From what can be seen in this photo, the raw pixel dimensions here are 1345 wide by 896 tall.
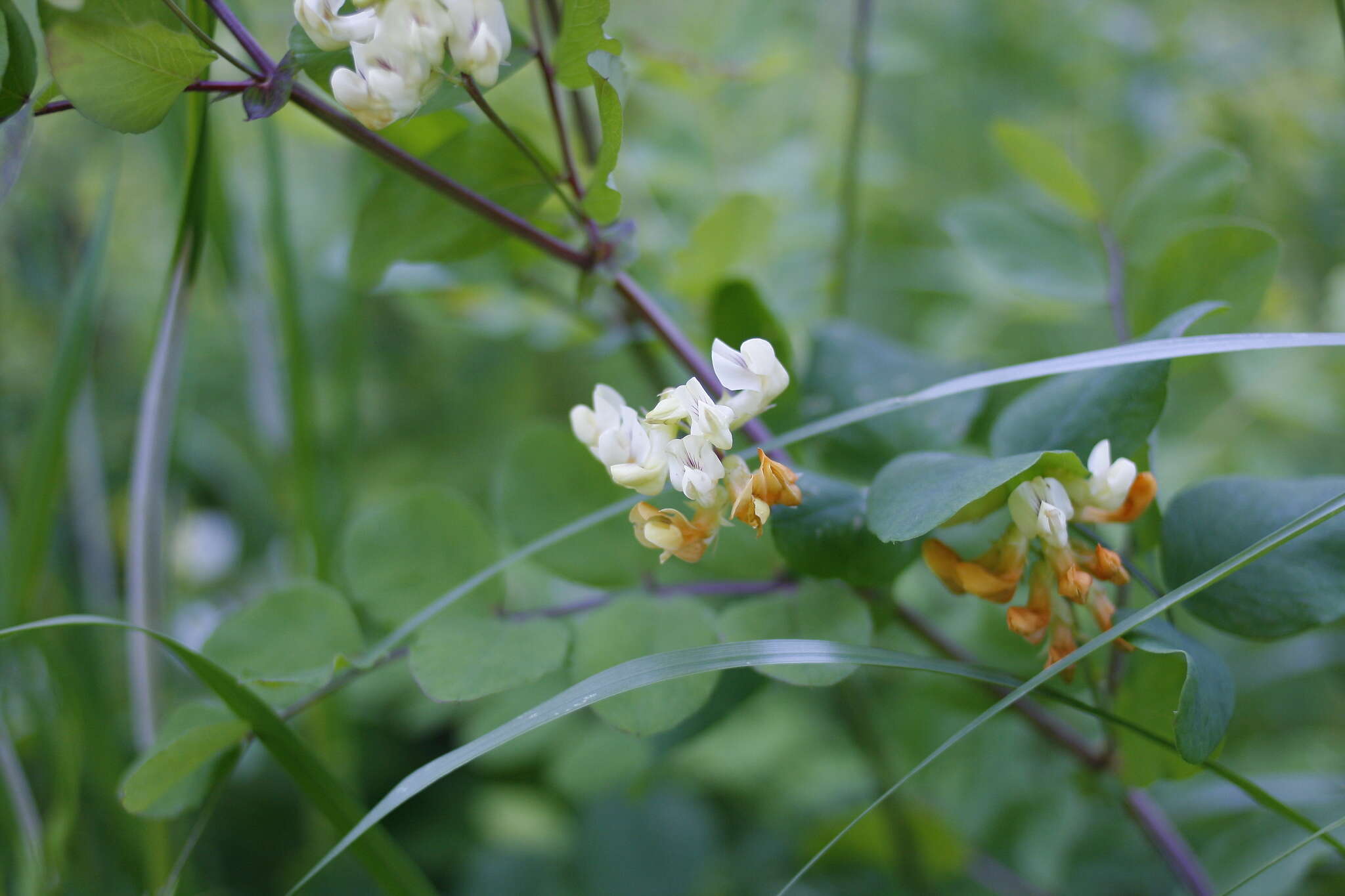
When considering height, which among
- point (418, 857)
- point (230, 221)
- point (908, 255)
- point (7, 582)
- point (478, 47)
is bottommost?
point (418, 857)

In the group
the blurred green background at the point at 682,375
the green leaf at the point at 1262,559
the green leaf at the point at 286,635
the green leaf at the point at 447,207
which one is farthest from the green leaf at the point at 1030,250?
the green leaf at the point at 286,635

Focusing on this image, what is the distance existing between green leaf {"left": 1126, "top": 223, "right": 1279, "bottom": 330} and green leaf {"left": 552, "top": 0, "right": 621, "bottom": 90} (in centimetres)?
27

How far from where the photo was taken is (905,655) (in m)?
0.30

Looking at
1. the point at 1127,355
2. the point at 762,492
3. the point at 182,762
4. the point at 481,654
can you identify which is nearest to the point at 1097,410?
the point at 1127,355

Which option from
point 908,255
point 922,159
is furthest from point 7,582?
point 922,159

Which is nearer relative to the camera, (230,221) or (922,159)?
(230,221)

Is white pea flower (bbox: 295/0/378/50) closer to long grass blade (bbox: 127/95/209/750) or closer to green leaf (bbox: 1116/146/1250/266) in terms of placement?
long grass blade (bbox: 127/95/209/750)

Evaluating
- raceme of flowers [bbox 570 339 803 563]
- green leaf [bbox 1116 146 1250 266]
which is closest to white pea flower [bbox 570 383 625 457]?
raceme of flowers [bbox 570 339 803 563]

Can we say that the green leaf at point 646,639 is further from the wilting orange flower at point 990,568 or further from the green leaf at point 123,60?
the green leaf at point 123,60

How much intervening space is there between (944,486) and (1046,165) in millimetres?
345

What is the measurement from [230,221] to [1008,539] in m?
0.55

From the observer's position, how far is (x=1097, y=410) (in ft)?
1.13

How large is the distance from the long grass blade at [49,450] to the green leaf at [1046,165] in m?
0.53

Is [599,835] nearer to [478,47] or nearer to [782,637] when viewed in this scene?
[782,637]
